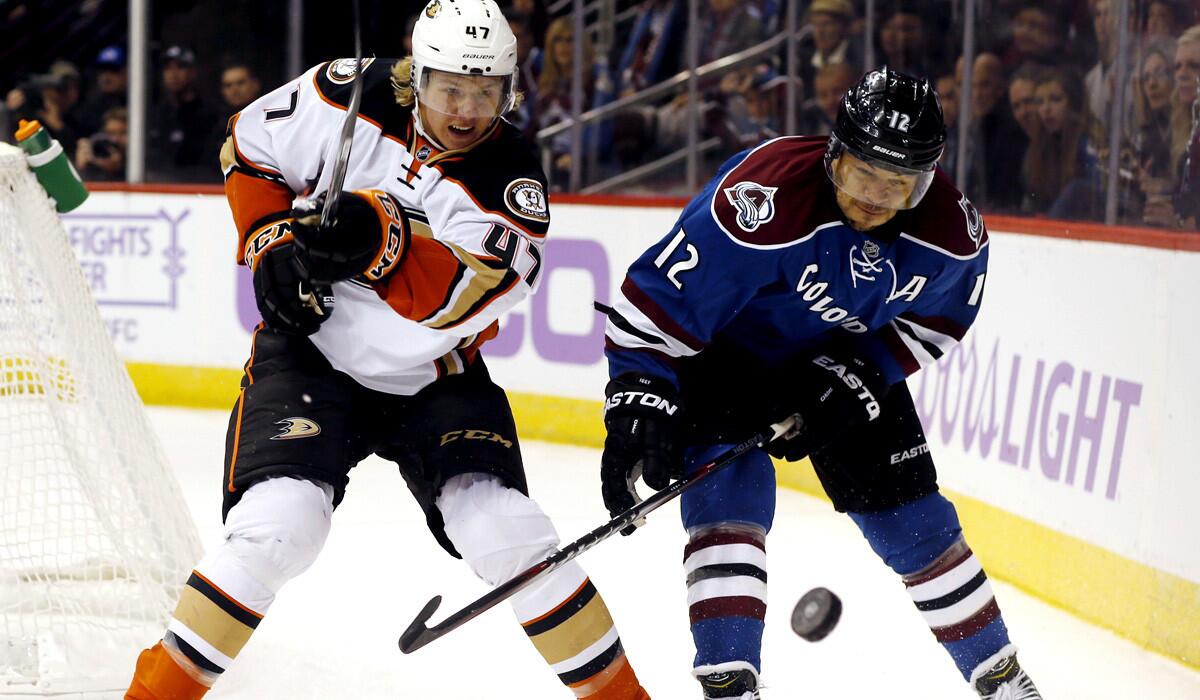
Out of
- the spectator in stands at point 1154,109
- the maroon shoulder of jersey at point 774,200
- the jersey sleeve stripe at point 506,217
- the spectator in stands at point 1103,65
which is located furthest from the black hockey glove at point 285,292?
the spectator in stands at point 1103,65

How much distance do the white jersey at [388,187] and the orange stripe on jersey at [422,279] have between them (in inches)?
2.5

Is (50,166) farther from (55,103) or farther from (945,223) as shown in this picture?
(55,103)

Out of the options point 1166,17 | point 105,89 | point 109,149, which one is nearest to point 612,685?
point 1166,17

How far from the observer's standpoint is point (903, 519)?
2488 millimetres

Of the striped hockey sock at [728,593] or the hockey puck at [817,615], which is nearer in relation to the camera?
the striped hockey sock at [728,593]

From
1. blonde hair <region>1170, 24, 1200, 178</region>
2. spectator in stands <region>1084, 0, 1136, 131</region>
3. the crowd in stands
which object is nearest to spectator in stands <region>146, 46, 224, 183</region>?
the crowd in stands

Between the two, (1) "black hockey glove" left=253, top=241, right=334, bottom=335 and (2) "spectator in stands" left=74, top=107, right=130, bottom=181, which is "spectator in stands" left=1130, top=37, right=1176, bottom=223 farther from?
(2) "spectator in stands" left=74, top=107, right=130, bottom=181

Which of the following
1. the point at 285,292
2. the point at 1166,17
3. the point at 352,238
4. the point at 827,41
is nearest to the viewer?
the point at 352,238

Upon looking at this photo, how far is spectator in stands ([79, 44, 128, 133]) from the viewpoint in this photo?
6824 mm

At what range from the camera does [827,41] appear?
5.35 meters

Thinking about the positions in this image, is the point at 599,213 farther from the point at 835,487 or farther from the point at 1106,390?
the point at 835,487

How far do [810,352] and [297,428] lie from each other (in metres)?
0.85

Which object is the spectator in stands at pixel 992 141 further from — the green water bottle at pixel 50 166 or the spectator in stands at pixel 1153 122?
the green water bottle at pixel 50 166

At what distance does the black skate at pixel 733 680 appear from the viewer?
2.32 m
